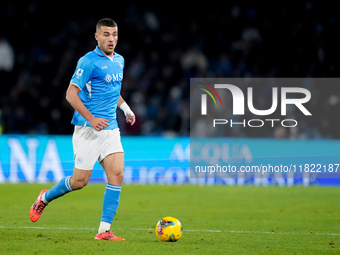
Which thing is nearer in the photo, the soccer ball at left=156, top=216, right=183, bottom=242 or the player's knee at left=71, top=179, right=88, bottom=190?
the soccer ball at left=156, top=216, right=183, bottom=242

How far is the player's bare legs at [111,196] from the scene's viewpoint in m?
7.51

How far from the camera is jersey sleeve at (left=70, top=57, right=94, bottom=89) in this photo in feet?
24.6

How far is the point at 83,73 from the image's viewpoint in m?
7.52

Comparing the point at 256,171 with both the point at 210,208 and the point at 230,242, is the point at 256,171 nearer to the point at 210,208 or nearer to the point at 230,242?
the point at 210,208

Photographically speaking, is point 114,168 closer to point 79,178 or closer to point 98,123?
point 79,178

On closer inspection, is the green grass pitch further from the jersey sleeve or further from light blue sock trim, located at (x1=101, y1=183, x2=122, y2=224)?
the jersey sleeve

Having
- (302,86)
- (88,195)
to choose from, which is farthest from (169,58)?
(88,195)

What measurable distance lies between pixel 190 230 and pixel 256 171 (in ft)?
23.3

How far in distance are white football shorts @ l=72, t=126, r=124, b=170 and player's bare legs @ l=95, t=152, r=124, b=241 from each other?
0.10m

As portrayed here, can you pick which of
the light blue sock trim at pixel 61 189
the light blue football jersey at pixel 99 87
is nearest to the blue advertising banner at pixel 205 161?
the light blue sock trim at pixel 61 189

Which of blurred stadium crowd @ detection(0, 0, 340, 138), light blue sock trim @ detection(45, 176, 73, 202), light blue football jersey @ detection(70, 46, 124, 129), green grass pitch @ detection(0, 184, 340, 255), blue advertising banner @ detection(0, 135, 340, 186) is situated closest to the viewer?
green grass pitch @ detection(0, 184, 340, 255)

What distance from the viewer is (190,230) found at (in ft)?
29.4

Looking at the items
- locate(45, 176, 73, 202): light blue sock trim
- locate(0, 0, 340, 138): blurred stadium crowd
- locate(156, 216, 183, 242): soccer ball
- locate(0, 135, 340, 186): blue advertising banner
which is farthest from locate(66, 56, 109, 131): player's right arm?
locate(0, 0, 340, 138): blurred stadium crowd

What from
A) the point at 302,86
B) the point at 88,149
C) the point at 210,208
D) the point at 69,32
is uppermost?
the point at 69,32
